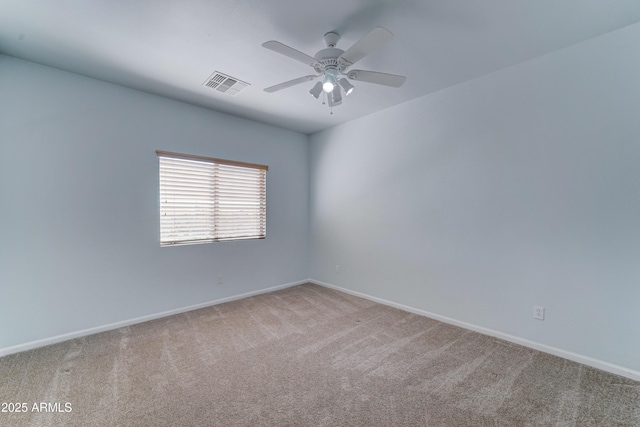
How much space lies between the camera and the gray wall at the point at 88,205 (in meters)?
2.35

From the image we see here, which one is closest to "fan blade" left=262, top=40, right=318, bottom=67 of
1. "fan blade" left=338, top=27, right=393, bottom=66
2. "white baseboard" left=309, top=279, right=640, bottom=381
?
"fan blade" left=338, top=27, right=393, bottom=66

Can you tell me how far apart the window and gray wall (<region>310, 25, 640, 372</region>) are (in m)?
1.71

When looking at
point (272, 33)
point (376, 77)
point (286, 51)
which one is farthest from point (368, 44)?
point (272, 33)

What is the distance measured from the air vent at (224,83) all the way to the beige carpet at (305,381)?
2.64 m

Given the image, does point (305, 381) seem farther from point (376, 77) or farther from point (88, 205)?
point (88, 205)

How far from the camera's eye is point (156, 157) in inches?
122

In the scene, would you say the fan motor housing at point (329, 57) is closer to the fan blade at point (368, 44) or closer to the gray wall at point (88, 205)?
the fan blade at point (368, 44)

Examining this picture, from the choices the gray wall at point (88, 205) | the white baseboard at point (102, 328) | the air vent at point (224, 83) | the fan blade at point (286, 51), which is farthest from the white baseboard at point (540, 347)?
the air vent at point (224, 83)

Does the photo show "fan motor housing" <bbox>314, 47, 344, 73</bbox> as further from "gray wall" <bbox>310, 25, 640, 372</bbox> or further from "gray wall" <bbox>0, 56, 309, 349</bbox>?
"gray wall" <bbox>0, 56, 309, 349</bbox>

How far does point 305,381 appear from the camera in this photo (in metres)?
1.98

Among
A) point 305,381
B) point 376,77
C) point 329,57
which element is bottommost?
point 305,381

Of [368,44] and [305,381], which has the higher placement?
[368,44]

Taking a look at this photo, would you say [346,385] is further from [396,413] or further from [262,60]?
[262,60]

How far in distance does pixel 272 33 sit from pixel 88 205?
2.47 m
